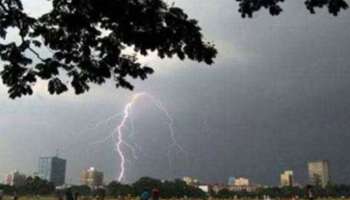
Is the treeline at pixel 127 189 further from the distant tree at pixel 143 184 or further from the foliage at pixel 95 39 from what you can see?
the foliage at pixel 95 39

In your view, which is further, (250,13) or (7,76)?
(7,76)

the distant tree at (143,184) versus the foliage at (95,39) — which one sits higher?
the distant tree at (143,184)

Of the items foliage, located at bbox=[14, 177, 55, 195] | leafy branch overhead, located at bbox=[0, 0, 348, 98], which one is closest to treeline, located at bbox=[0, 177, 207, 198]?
foliage, located at bbox=[14, 177, 55, 195]

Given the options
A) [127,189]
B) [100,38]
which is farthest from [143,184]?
[100,38]

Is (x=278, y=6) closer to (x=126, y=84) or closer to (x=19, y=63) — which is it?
(x=126, y=84)

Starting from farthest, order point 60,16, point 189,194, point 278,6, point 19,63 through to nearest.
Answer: point 189,194 < point 19,63 < point 60,16 < point 278,6

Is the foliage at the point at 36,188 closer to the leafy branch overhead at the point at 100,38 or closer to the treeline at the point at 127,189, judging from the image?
the treeline at the point at 127,189

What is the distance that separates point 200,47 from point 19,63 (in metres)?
2.77

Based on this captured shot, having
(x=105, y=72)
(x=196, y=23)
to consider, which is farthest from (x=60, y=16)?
(x=196, y=23)

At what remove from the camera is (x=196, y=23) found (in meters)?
7.87

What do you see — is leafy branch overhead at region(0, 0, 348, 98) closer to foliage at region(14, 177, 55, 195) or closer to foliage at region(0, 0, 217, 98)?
foliage at region(0, 0, 217, 98)

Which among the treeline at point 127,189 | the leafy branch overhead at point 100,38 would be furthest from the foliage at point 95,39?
the treeline at point 127,189

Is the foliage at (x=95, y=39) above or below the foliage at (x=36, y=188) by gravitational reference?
below

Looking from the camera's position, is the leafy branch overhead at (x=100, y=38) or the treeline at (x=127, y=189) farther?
the treeline at (x=127, y=189)
